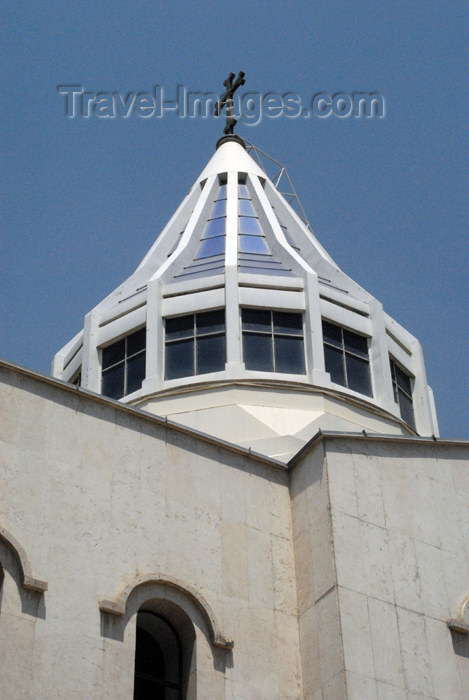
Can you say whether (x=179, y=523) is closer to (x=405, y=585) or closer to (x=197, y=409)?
(x=405, y=585)

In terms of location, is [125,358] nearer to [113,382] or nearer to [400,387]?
[113,382]

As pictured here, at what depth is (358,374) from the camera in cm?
3662

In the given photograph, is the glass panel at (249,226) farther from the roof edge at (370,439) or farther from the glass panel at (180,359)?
the roof edge at (370,439)

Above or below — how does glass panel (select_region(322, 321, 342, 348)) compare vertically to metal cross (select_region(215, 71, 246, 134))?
below

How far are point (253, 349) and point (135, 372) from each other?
3.42 metres

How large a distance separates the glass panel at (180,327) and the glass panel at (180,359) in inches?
9.3

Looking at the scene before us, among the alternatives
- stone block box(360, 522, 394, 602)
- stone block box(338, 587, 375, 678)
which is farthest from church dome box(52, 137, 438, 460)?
stone block box(338, 587, 375, 678)

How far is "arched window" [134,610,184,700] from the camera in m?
23.6

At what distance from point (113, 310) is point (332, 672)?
17413mm

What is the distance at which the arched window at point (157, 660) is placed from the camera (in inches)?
928

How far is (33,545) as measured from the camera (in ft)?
74.4

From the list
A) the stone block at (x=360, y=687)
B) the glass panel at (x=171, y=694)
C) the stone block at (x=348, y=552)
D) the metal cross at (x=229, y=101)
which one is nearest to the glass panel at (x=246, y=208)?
the metal cross at (x=229, y=101)

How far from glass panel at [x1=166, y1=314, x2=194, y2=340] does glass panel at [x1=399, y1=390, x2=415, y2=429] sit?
21.9ft

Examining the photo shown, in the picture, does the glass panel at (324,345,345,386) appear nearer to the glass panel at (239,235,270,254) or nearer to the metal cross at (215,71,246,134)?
the glass panel at (239,235,270,254)
